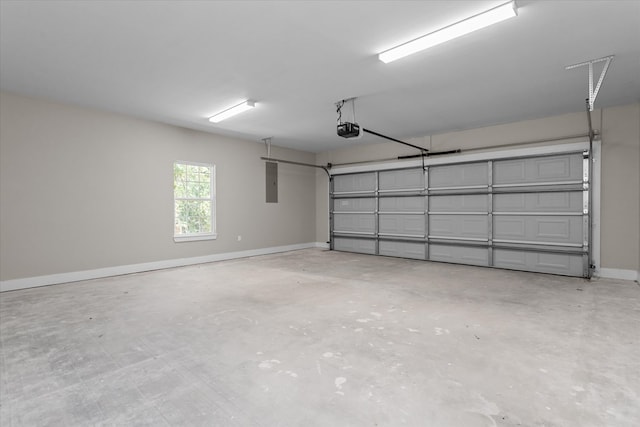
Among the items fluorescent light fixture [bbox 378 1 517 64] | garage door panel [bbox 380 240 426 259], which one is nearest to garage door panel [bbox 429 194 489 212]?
garage door panel [bbox 380 240 426 259]

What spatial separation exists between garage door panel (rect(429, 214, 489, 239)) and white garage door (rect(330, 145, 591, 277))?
0.02 metres

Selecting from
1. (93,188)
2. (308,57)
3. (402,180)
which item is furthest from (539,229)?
(93,188)

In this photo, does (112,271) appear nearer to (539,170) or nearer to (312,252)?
(312,252)

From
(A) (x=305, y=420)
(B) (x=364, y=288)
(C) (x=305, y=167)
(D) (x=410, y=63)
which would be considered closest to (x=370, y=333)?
(A) (x=305, y=420)

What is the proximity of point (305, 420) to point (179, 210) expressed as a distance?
5770 mm

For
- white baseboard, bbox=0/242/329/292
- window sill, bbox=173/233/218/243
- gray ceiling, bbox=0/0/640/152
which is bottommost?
white baseboard, bbox=0/242/329/292

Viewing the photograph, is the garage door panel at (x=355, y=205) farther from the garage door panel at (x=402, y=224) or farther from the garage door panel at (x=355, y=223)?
the garage door panel at (x=402, y=224)

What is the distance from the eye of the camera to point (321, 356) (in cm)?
247

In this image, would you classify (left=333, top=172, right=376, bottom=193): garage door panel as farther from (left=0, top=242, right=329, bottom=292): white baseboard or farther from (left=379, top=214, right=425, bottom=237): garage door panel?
(left=0, top=242, right=329, bottom=292): white baseboard

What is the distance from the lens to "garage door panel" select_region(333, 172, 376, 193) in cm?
832

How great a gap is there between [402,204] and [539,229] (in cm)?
284

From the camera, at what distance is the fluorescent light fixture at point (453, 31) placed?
2.64m

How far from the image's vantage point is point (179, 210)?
6.57m

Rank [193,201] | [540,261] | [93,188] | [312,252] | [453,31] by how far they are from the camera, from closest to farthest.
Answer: [453,31] → [93,188] → [540,261] → [193,201] → [312,252]
